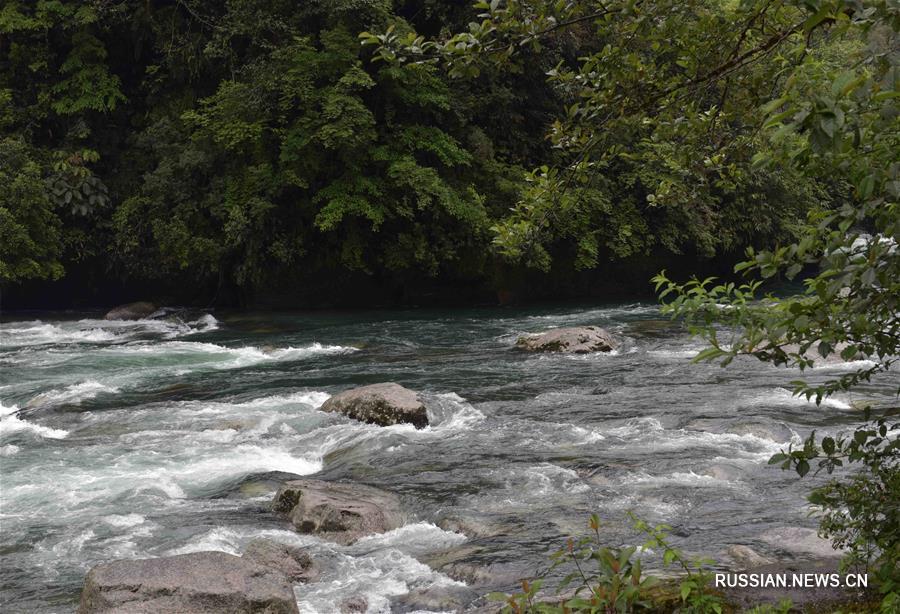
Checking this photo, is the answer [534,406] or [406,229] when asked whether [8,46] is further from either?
[534,406]

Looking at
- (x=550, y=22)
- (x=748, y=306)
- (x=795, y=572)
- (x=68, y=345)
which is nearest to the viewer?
(x=748, y=306)

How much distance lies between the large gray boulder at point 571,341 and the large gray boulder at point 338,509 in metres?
6.73

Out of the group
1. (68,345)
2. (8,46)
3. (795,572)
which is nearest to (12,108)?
(8,46)

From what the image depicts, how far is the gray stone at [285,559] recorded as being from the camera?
5.28 m

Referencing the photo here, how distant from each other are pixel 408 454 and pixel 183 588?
12.5 feet

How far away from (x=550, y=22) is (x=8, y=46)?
2142cm

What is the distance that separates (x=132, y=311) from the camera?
19.1 m

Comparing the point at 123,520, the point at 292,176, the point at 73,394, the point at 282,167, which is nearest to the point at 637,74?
the point at 123,520

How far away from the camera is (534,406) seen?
9.72 metres

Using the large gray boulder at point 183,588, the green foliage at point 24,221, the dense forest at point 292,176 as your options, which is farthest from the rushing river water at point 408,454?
the green foliage at point 24,221

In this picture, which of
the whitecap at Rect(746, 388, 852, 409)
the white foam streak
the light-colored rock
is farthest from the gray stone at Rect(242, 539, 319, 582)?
the whitecap at Rect(746, 388, 852, 409)

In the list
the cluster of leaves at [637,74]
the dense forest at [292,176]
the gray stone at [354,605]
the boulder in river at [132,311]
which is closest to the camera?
the cluster of leaves at [637,74]

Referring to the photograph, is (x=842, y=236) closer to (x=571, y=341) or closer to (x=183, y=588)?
(x=183, y=588)

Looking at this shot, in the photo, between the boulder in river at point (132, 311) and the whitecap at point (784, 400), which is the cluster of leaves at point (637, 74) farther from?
the boulder in river at point (132, 311)
